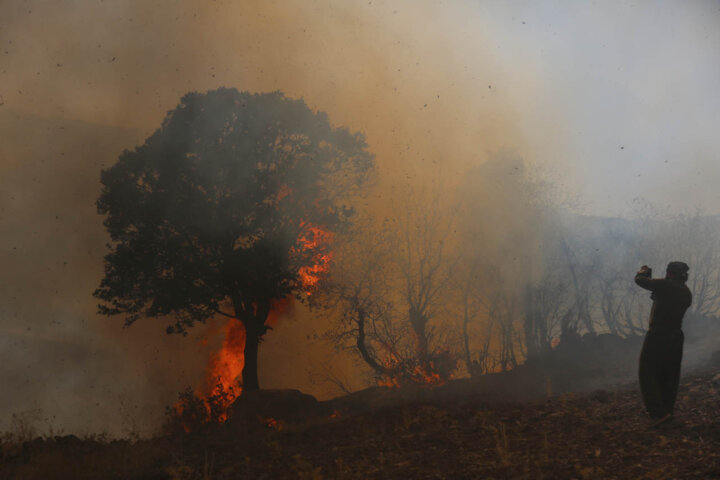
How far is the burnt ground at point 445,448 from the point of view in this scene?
22.7 feet

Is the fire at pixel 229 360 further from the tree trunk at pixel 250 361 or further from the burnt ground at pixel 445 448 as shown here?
the burnt ground at pixel 445 448

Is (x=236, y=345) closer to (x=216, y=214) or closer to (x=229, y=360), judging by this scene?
(x=229, y=360)

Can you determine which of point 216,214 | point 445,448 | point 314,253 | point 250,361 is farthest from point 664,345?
point 216,214

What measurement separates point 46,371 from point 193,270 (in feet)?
16.4

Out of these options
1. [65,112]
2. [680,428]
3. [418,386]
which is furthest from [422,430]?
[65,112]

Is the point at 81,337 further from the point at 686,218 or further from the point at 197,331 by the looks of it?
the point at 686,218

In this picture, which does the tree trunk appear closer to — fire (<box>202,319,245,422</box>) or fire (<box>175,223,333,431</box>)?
fire (<box>175,223,333,431</box>)

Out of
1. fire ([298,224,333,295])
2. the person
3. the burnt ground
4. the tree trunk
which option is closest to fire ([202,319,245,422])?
the tree trunk

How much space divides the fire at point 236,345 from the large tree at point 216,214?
0.11m

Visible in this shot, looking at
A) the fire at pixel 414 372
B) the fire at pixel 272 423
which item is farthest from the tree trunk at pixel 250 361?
the fire at pixel 414 372

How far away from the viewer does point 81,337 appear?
A: 51.5ft

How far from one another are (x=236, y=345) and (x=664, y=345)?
37.6 ft

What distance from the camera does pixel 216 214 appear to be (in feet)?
48.5

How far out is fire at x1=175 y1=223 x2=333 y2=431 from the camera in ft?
46.5
